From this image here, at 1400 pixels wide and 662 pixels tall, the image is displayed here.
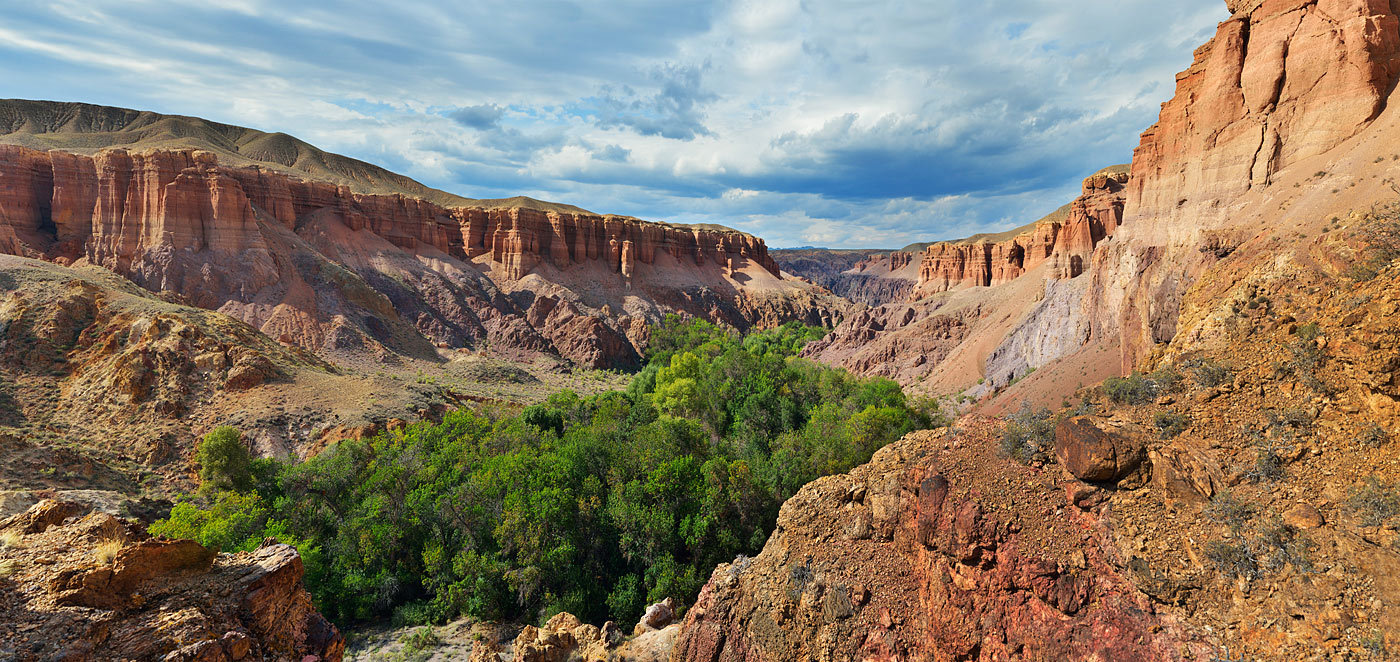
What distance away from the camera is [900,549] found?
1013 cm

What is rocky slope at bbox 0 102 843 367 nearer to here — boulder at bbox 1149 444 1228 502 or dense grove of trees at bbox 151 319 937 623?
dense grove of trees at bbox 151 319 937 623

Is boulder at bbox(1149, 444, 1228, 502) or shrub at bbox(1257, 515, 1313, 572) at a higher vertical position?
boulder at bbox(1149, 444, 1228, 502)

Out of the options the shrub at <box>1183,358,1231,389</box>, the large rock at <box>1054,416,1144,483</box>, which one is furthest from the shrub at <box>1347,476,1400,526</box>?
the shrub at <box>1183,358,1231,389</box>

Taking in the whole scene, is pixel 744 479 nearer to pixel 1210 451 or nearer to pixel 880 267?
pixel 1210 451

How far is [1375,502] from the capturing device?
23.3 feet

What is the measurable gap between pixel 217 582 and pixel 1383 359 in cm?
1757

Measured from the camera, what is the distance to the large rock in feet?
28.7

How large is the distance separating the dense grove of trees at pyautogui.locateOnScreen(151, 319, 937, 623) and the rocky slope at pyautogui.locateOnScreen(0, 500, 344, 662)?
10.4 metres

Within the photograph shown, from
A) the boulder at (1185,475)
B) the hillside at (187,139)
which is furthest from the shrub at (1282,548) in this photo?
the hillside at (187,139)

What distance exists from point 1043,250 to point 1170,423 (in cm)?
7300

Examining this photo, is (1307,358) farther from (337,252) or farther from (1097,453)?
(337,252)

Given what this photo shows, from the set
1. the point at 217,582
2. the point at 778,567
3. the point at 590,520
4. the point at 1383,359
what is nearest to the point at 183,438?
the point at 590,520

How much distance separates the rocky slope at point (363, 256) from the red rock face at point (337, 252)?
0.17m

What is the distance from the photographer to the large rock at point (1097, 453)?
874 centimetres
